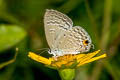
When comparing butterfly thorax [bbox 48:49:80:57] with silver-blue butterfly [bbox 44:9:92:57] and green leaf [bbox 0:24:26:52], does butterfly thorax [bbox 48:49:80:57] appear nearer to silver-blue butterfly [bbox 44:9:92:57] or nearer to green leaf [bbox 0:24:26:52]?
silver-blue butterfly [bbox 44:9:92:57]

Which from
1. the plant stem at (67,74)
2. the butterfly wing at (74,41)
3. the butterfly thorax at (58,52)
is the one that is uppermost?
the butterfly wing at (74,41)

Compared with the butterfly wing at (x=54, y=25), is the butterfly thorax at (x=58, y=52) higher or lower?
lower

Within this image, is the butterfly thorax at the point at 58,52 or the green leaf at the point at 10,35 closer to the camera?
the butterfly thorax at the point at 58,52

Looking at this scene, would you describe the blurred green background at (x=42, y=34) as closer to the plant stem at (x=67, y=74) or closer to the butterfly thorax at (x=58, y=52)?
the butterfly thorax at (x=58, y=52)

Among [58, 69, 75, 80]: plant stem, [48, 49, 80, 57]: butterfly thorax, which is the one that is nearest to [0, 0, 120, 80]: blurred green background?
[48, 49, 80, 57]: butterfly thorax

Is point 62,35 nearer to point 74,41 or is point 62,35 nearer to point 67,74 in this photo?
point 74,41

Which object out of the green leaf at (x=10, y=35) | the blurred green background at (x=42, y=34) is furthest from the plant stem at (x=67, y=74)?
the green leaf at (x=10, y=35)

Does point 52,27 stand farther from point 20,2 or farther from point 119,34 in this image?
point 20,2
